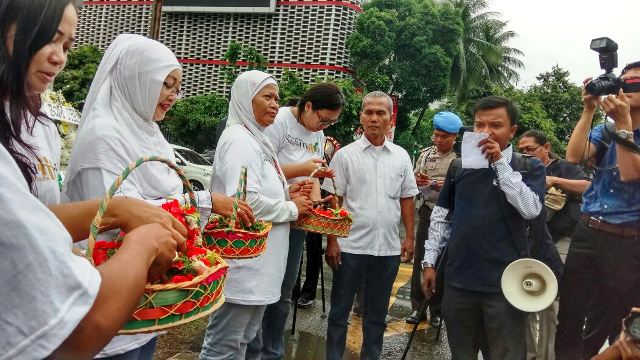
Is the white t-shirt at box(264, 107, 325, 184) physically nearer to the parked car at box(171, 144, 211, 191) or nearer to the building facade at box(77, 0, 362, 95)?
the parked car at box(171, 144, 211, 191)

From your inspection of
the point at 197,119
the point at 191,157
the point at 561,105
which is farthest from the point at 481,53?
the point at 191,157

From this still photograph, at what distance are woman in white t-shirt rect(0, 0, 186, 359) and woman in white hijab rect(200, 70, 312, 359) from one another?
1.54 m

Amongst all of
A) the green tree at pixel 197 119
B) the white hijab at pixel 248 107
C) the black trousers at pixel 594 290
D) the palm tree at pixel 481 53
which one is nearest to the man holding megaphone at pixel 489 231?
the black trousers at pixel 594 290

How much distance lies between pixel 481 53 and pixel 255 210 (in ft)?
93.2

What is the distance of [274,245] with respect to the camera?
2900 mm

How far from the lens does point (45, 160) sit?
5.19 feet

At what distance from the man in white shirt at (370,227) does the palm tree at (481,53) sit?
70.3ft

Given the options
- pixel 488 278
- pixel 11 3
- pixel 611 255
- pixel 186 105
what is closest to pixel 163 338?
pixel 488 278

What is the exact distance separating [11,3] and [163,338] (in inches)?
135

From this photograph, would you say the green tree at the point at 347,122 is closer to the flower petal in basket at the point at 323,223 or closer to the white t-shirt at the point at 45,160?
the flower petal in basket at the point at 323,223

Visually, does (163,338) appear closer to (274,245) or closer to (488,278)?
(274,245)

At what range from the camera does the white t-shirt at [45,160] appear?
1.53 m

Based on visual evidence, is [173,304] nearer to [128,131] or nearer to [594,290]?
[128,131]

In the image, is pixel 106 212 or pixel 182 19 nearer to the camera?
pixel 106 212
